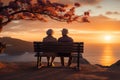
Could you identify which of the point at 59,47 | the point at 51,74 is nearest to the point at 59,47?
the point at 59,47

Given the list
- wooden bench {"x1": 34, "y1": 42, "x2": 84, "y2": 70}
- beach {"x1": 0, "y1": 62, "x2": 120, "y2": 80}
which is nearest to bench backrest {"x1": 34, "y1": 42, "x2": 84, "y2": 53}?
wooden bench {"x1": 34, "y1": 42, "x2": 84, "y2": 70}

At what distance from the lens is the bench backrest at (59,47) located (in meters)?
20.1

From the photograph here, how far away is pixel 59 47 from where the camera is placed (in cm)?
2034

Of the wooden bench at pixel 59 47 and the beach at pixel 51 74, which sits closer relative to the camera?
the beach at pixel 51 74

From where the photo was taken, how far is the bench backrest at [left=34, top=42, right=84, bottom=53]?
20109 millimetres

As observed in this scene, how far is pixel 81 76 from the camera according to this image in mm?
17969

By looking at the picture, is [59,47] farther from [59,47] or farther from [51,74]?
[51,74]

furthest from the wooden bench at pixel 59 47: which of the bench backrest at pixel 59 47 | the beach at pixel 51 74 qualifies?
the beach at pixel 51 74

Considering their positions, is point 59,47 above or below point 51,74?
above

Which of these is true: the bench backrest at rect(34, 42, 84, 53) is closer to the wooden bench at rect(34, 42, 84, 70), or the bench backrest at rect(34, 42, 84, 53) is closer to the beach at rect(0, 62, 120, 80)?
the wooden bench at rect(34, 42, 84, 70)

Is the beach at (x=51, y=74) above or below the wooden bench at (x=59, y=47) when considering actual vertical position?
below

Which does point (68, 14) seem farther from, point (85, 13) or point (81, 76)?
point (81, 76)

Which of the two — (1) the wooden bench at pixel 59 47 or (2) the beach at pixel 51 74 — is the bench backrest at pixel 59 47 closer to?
(1) the wooden bench at pixel 59 47

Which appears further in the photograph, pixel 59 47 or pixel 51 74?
pixel 59 47
